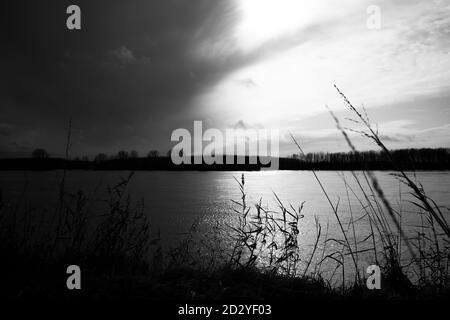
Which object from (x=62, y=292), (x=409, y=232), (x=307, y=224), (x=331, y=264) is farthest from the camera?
(x=307, y=224)

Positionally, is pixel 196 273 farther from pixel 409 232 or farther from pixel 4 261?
pixel 409 232

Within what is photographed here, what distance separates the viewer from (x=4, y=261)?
3828 mm

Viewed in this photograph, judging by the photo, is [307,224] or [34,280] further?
[307,224]

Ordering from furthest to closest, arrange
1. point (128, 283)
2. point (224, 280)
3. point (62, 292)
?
point (224, 280), point (128, 283), point (62, 292)

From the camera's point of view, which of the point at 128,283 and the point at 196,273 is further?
the point at 196,273

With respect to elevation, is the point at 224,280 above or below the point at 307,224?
above
